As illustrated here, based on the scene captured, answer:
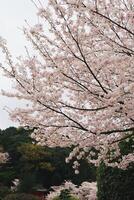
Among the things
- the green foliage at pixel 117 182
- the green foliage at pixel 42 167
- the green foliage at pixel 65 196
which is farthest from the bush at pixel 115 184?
the green foliage at pixel 42 167

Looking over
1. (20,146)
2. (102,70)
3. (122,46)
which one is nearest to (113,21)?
(122,46)

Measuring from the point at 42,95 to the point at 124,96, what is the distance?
1151 millimetres

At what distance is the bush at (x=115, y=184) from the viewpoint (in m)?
9.02

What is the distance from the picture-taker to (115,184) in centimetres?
923

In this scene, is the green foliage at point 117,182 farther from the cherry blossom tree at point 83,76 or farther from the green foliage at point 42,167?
the green foliage at point 42,167

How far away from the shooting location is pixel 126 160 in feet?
23.2

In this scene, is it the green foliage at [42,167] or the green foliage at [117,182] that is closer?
the green foliage at [117,182]

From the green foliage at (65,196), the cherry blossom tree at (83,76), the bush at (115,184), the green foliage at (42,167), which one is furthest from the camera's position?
the green foliage at (42,167)

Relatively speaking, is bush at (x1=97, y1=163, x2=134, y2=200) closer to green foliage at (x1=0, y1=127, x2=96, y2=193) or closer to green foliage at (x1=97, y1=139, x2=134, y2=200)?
green foliage at (x1=97, y1=139, x2=134, y2=200)

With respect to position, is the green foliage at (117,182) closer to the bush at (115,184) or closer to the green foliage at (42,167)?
the bush at (115,184)

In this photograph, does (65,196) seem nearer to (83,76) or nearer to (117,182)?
(117,182)

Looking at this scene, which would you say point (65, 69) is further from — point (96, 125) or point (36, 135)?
point (36, 135)

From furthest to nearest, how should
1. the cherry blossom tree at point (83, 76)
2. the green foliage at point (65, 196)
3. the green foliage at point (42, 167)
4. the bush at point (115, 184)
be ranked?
1. the green foliage at point (42, 167)
2. the green foliage at point (65, 196)
3. the bush at point (115, 184)
4. the cherry blossom tree at point (83, 76)

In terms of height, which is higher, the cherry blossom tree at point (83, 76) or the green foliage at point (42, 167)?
the green foliage at point (42, 167)
